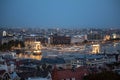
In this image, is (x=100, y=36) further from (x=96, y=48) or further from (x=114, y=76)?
(x=114, y=76)

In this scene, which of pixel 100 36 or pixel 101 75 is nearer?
pixel 101 75

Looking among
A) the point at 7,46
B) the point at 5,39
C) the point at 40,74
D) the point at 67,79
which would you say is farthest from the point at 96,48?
the point at 67,79

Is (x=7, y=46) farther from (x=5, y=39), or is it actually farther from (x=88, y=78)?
(x=88, y=78)

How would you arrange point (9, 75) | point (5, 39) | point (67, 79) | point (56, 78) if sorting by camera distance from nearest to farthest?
point (56, 78)
point (67, 79)
point (9, 75)
point (5, 39)

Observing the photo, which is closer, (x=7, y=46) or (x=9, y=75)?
(x=9, y=75)

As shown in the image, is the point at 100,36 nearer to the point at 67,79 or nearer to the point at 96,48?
the point at 96,48

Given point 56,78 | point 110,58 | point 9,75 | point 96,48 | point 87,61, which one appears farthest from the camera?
point 96,48

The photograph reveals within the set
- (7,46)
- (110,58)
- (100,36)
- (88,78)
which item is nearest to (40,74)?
(88,78)

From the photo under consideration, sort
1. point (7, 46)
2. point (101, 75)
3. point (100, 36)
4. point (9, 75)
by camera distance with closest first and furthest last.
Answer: point (101, 75) → point (9, 75) → point (7, 46) → point (100, 36)

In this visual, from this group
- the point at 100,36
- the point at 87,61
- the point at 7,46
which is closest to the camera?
the point at 87,61
